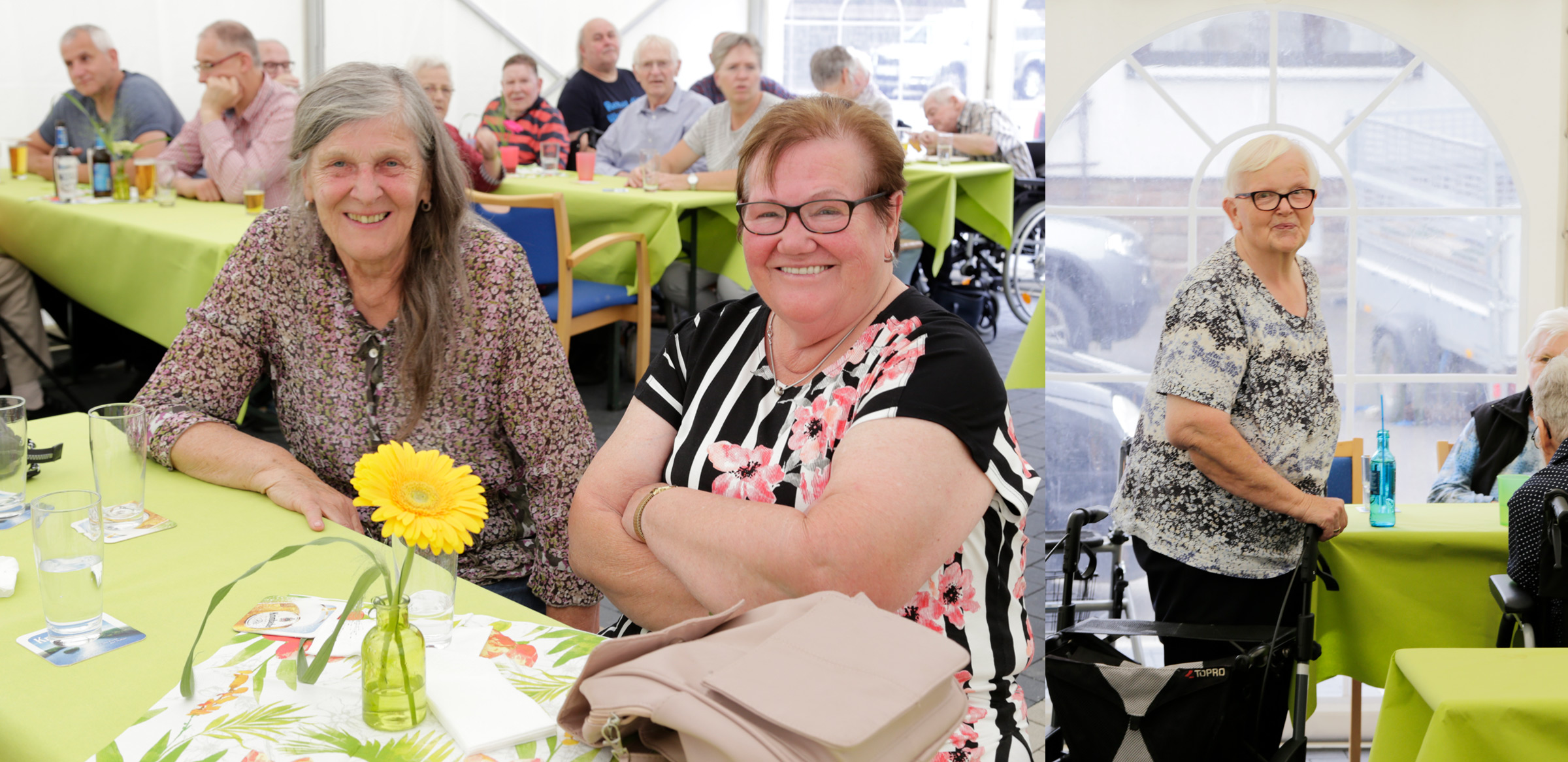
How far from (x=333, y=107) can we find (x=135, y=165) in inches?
135

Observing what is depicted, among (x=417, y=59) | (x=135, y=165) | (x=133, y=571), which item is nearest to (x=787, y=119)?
(x=133, y=571)

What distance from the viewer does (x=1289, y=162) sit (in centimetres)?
239

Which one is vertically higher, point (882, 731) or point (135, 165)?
point (135, 165)

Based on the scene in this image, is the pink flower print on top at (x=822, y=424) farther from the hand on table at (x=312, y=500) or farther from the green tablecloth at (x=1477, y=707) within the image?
the green tablecloth at (x=1477, y=707)

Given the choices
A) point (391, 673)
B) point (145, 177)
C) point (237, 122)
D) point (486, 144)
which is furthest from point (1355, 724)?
point (145, 177)

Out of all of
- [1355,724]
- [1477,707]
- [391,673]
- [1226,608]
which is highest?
[391,673]

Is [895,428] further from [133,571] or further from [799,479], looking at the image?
[133,571]

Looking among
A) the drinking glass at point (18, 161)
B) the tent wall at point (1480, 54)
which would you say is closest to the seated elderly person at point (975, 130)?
the tent wall at point (1480, 54)

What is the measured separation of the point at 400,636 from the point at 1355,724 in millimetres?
2446

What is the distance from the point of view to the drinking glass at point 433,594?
1.08m

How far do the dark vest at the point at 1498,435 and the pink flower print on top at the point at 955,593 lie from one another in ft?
7.36

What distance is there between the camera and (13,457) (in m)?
1.55

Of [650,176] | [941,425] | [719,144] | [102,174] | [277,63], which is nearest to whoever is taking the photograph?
[941,425]

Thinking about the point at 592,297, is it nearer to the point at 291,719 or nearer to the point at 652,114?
the point at 652,114
